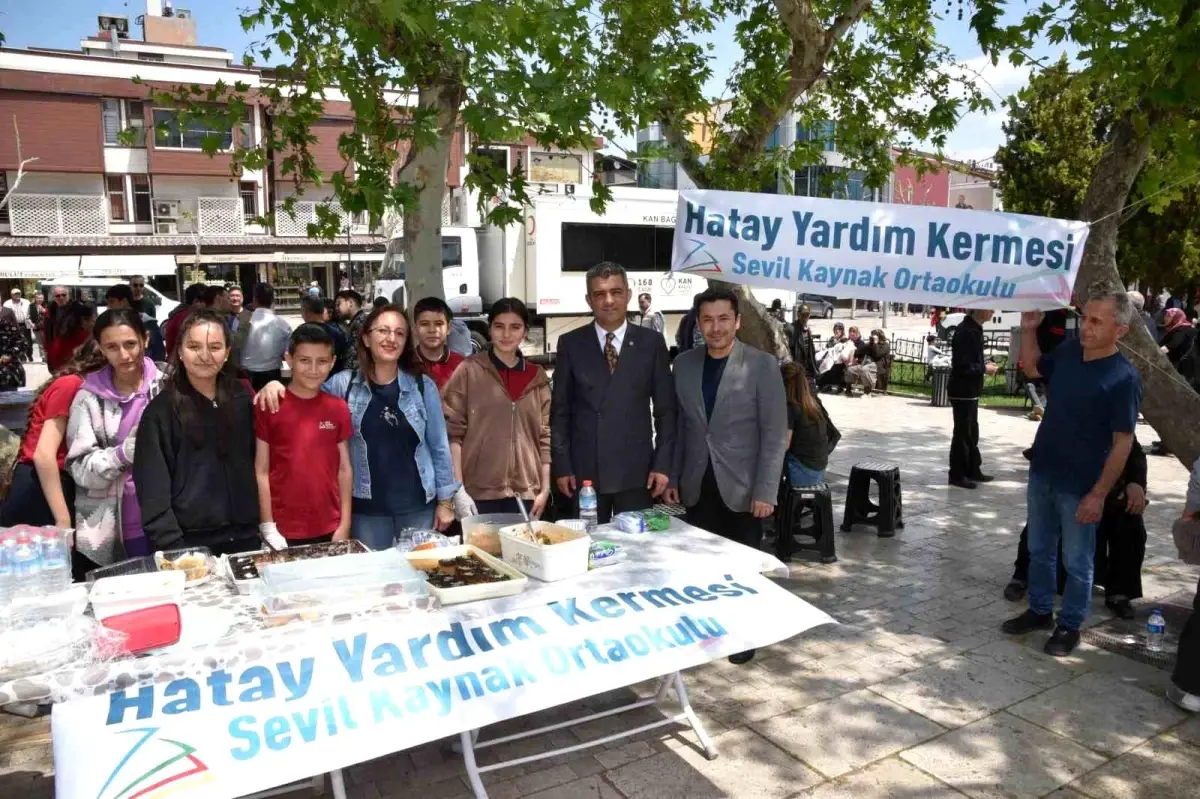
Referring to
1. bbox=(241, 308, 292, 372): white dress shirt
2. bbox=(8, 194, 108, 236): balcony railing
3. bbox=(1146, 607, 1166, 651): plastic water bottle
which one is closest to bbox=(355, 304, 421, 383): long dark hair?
bbox=(1146, 607, 1166, 651): plastic water bottle

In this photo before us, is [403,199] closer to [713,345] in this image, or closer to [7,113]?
[713,345]

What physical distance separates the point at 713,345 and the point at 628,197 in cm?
1498

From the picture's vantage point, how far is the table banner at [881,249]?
455 centimetres

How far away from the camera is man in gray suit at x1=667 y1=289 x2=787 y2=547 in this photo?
13.9 feet

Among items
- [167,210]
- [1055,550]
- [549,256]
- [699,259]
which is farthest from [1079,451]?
[167,210]

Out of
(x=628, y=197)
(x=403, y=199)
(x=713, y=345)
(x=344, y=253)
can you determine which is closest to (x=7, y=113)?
(x=344, y=253)

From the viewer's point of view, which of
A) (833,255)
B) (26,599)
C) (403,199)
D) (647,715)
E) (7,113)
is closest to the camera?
(26,599)

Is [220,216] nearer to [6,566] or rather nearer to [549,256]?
[549,256]

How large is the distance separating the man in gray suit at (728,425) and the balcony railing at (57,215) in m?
35.2

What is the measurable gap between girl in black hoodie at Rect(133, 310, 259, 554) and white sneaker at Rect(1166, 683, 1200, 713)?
434cm

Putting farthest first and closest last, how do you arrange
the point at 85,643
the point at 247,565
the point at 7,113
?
the point at 7,113 → the point at 247,565 → the point at 85,643

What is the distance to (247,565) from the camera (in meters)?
3.10

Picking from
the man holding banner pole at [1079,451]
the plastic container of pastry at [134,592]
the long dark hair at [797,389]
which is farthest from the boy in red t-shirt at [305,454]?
the man holding banner pole at [1079,451]

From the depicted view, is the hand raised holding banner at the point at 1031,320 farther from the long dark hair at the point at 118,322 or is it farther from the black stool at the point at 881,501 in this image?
the long dark hair at the point at 118,322
